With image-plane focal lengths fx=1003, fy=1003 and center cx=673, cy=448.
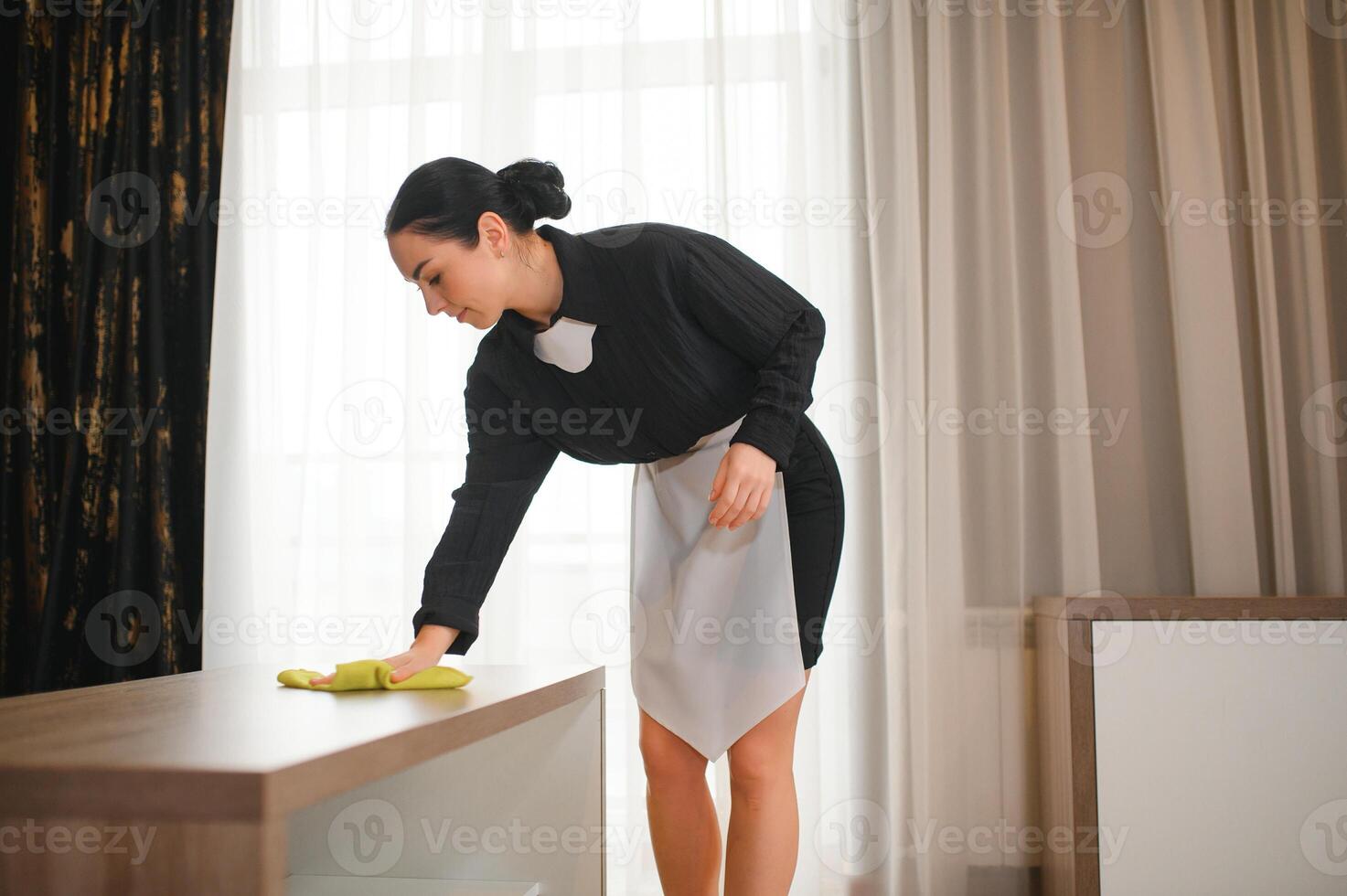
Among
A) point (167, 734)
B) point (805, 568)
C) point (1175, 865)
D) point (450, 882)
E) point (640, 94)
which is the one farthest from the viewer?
point (640, 94)

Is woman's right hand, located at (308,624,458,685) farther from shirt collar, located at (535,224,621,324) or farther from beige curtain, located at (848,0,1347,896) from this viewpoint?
beige curtain, located at (848,0,1347,896)

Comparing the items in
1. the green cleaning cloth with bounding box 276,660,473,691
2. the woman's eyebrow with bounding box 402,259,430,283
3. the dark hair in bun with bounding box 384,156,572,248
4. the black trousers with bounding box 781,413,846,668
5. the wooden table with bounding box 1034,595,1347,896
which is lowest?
the wooden table with bounding box 1034,595,1347,896

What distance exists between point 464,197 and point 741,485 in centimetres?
47

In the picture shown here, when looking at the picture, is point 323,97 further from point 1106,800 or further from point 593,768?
point 1106,800

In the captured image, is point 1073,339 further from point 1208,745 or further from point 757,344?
point 757,344

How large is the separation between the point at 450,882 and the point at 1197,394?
1.91 m

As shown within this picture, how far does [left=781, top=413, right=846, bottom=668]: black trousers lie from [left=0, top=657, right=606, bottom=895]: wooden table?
0.28 m

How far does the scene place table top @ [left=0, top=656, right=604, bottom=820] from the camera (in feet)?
1.74

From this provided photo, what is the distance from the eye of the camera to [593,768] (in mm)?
1158

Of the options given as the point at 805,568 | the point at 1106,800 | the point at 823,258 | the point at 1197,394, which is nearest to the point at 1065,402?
the point at 1197,394

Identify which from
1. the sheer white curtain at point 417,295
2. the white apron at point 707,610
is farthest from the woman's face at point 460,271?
the sheer white curtain at point 417,295

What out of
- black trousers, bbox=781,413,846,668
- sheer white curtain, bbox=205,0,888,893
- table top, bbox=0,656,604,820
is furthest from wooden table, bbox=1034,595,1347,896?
table top, bbox=0,656,604,820

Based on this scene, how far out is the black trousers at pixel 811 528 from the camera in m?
1.28

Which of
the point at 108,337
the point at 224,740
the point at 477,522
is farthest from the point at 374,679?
the point at 108,337
